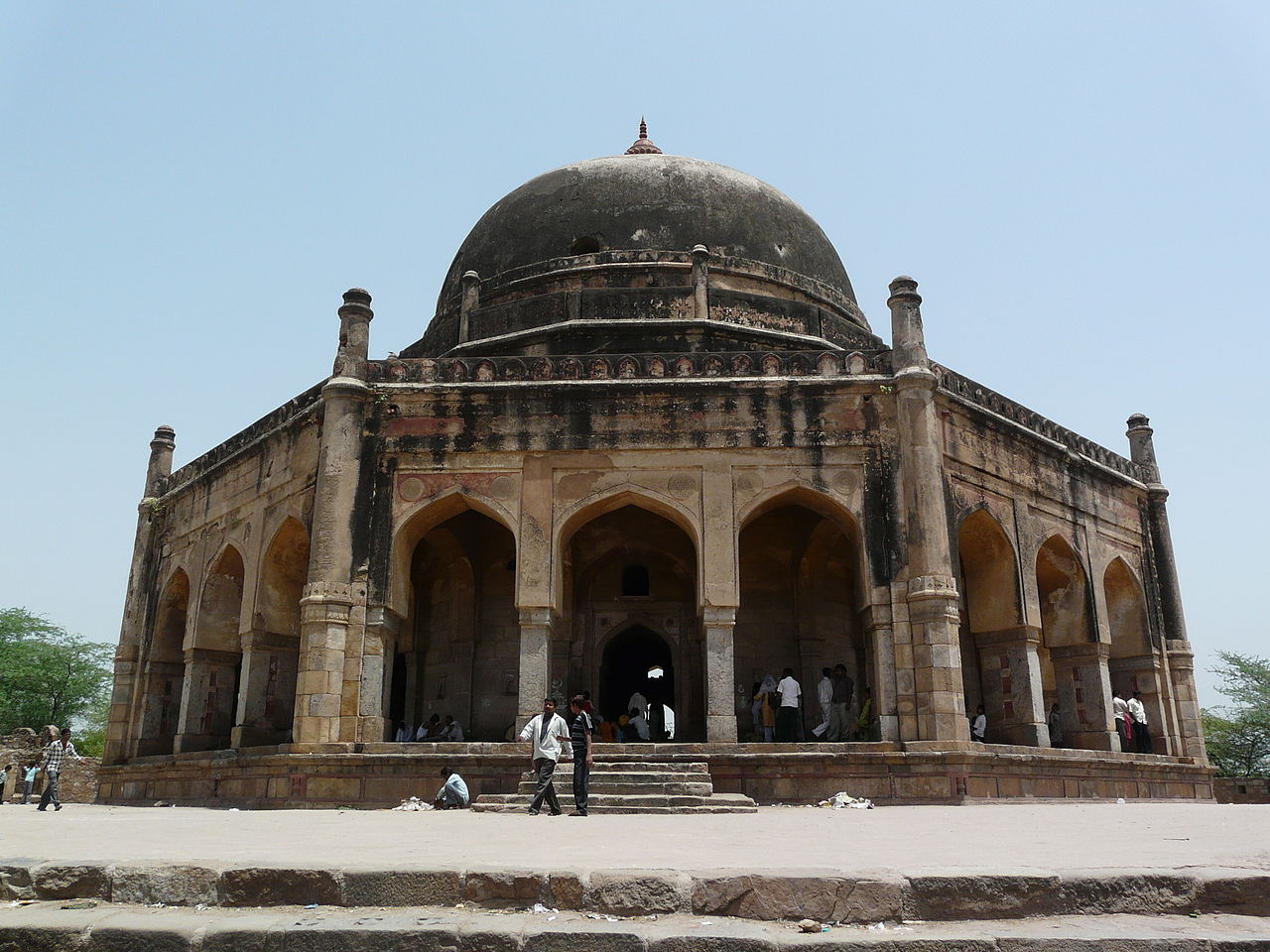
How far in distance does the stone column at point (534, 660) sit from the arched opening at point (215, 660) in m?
5.66

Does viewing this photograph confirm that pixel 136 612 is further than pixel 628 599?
Yes

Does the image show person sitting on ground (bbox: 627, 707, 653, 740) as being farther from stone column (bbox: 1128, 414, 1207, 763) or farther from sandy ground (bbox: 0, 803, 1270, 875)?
stone column (bbox: 1128, 414, 1207, 763)

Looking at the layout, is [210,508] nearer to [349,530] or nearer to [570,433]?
[349,530]

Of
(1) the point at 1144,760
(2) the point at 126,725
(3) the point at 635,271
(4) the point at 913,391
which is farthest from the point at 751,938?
(2) the point at 126,725

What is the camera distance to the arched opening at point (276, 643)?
13.9m

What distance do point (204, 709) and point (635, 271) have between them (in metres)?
9.24

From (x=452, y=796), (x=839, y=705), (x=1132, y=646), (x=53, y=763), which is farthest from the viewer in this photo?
(x=1132, y=646)

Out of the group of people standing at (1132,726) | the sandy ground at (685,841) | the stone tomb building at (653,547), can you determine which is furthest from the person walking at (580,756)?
the group of people standing at (1132,726)

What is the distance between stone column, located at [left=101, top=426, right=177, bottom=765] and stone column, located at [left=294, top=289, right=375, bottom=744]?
613cm

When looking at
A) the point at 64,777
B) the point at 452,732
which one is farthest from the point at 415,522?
the point at 64,777

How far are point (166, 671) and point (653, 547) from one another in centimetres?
837

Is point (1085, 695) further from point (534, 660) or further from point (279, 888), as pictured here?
point (279, 888)

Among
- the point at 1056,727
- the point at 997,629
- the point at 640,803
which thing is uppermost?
the point at 997,629

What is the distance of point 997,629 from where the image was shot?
13.8 meters
